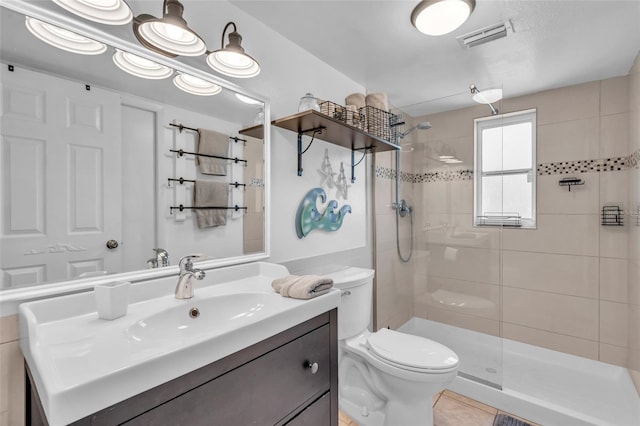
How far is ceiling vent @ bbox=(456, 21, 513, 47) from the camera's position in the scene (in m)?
1.60

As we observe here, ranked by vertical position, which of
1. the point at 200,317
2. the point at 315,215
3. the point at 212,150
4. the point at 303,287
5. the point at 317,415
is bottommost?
the point at 317,415

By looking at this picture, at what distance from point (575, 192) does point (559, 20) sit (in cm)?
138

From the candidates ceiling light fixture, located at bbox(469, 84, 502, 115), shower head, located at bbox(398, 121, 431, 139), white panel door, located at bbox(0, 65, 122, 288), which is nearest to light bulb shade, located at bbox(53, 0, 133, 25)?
white panel door, located at bbox(0, 65, 122, 288)

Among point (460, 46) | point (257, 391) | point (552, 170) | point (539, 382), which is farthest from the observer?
point (552, 170)

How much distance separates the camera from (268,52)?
163 centimetres

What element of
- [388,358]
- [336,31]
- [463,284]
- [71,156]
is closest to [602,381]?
[463,284]

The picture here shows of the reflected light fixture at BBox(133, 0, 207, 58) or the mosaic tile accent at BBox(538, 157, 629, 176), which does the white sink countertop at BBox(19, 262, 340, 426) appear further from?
the mosaic tile accent at BBox(538, 157, 629, 176)

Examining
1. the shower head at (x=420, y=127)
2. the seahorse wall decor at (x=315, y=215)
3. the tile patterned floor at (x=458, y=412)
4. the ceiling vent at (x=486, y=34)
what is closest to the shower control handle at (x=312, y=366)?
the seahorse wall decor at (x=315, y=215)

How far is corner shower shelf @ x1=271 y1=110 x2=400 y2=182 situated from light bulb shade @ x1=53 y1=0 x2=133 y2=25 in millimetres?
738

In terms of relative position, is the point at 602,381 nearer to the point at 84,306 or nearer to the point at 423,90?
the point at 423,90

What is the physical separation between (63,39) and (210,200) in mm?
721

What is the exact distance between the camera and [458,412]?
1.92 metres

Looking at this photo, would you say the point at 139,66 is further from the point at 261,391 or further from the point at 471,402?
the point at 471,402

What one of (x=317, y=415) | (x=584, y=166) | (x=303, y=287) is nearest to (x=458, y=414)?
(x=317, y=415)
